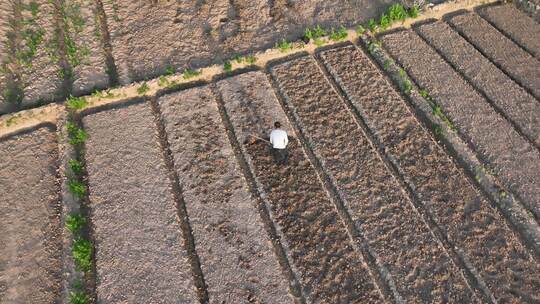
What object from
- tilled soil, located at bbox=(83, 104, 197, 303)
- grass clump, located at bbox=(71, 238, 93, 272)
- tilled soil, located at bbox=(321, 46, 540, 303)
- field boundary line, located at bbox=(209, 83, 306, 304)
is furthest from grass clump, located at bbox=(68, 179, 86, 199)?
tilled soil, located at bbox=(321, 46, 540, 303)

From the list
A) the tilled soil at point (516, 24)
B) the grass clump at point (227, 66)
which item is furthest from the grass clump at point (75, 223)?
the tilled soil at point (516, 24)

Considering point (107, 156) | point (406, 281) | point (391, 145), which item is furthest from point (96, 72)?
point (406, 281)

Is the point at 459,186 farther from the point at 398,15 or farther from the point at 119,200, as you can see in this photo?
the point at 119,200

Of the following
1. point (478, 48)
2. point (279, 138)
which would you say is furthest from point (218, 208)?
point (478, 48)

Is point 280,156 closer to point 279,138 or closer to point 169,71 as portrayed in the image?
point 279,138

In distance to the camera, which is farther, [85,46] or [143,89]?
[85,46]
